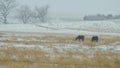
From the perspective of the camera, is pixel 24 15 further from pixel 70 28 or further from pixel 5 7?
pixel 70 28

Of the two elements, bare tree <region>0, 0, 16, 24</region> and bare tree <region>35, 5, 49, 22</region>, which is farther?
bare tree <region>35, 5, 49, 22</region>

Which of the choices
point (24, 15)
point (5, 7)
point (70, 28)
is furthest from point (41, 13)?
point (70, 28)

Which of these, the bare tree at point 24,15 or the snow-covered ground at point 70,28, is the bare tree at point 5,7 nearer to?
the snow-covered ground at point 70,28

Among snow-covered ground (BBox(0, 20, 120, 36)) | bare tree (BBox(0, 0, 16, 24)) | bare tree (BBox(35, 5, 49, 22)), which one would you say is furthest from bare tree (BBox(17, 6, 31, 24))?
snow-covered ground (BBox(0, 20, 120, 36))

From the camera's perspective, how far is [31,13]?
483 feet

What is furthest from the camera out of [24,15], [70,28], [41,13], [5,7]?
[41,13]

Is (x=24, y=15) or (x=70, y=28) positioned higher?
(x=70, y=28)

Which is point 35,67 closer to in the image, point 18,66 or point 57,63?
point 18,66

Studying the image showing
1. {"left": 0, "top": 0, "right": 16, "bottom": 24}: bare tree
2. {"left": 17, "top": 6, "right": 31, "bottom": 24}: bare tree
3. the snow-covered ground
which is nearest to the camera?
the snow-covered ground

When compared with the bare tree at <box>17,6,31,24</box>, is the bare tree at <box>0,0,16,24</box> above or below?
above

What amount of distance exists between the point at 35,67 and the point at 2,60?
261 centimetres

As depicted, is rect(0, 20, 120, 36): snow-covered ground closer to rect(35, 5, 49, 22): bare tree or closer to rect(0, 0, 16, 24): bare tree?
rect(0, 0, 16, 24): bare tree

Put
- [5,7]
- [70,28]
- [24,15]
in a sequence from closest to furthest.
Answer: [70,28] → [5,7] → [24,15]

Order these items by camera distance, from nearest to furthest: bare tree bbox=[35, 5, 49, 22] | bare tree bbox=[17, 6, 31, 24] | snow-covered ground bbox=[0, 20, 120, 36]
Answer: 1. snow-covered ground bbox=[0, 20, 120, 36]
2. bare tree bbox=[17, 6, 31, 24]
3. bare tree bbox=[35, 5, 49, 22]
